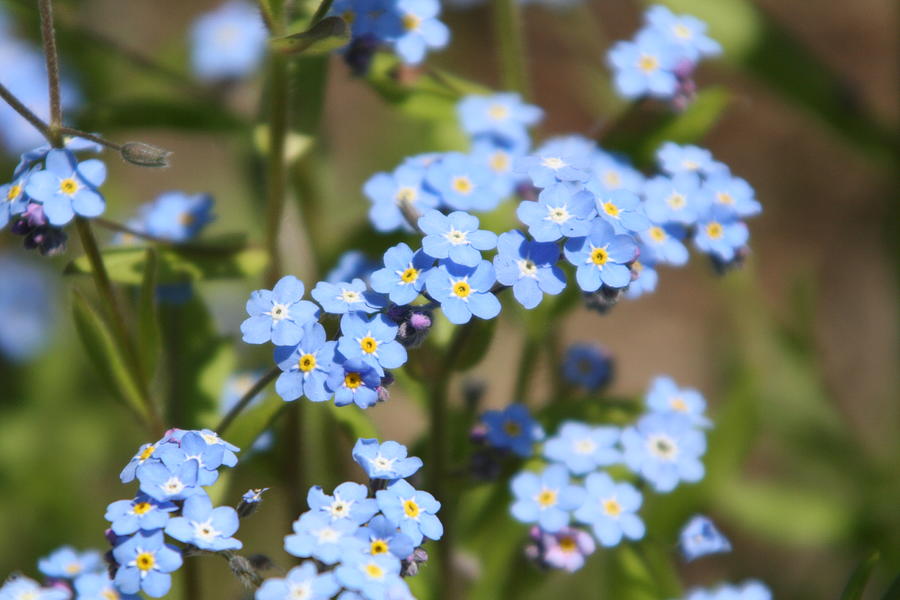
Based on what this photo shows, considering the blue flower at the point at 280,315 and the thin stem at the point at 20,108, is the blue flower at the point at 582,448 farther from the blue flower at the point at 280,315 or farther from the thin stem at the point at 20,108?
the thin stem at the point at 20,108

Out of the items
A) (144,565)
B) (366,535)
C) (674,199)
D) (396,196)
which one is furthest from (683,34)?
(144,565)

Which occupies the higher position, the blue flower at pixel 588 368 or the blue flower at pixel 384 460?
the blue flower at pixel 384 460

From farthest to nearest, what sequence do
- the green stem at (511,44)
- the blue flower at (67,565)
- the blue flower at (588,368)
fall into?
the green stem at (511,44), the blue flower at (588,368), the blue flower at (67,565)

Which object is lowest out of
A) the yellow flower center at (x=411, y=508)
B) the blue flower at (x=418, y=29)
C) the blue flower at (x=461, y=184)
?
the yellow flower center at (x=411, y=508)

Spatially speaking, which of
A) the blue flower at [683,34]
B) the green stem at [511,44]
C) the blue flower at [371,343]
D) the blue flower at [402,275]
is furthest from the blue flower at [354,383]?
the green stem at [511,44]

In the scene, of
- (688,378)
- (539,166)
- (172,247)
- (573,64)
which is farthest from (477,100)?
(573,64)

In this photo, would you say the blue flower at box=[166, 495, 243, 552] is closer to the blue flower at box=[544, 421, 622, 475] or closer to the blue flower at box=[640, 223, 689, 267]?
the blue flower at box=[544, 421, 622, 475]

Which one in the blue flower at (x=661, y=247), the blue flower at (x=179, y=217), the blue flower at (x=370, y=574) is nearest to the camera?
the blue flower at (x=370, y=574)

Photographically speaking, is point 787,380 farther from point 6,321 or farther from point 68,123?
point 6,321

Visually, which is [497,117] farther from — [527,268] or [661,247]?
[527,268]
